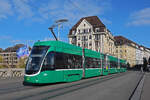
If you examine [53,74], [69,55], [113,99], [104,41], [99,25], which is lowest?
[113,99]

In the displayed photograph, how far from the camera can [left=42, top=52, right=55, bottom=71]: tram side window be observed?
12542 millimetres

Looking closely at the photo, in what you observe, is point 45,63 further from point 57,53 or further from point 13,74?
point 13,74

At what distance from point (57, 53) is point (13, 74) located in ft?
40.4

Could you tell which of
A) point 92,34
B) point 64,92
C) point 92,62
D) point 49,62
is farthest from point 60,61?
point 92,34

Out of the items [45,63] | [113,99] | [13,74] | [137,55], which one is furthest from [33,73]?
[137,55]

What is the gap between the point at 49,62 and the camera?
12.9 m

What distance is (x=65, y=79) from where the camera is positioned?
1452cm

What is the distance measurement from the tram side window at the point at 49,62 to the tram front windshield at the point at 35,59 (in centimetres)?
34

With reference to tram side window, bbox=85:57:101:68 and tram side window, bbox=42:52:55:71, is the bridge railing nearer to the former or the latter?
tram side window, bbox=85:57:101:68

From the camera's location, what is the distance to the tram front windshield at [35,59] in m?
12.3

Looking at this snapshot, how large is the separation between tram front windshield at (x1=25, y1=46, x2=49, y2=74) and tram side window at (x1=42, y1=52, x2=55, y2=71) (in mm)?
337

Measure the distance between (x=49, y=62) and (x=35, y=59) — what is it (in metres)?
1.00

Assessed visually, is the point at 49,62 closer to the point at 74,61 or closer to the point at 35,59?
the point at 35,59

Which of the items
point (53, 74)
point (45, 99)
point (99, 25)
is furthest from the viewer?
point (99, 25)
